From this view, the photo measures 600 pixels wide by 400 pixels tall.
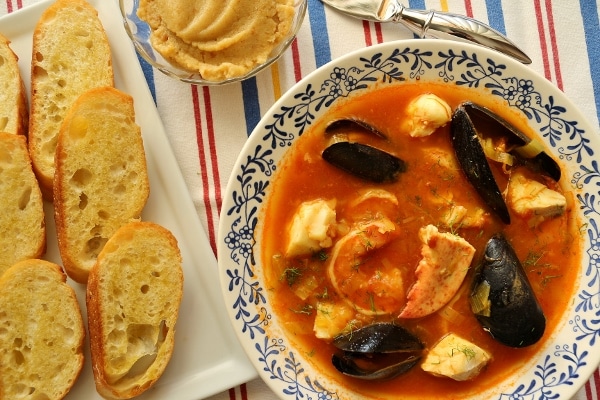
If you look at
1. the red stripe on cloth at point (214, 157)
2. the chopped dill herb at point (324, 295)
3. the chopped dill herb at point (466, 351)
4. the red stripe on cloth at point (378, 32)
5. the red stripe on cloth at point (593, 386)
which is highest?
the red stripe on cloth at point (378, 32)

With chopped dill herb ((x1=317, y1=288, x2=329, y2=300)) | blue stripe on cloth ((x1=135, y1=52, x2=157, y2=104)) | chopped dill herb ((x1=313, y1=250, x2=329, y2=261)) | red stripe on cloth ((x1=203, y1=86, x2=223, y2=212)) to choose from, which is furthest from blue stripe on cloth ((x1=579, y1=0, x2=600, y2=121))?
blue stripe on cloth ((x1=135, y1=52, x2=157, y2=104))

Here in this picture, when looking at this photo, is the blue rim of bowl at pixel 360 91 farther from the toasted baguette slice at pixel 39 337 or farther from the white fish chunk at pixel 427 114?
the toasted baguette slice at pixel 39 337

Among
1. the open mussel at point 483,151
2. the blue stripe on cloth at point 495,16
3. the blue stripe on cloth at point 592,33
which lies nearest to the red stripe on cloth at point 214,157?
the open mussel at point 483,151

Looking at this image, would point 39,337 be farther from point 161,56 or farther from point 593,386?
point 593,386

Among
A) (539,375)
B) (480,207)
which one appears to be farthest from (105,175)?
(539,375)

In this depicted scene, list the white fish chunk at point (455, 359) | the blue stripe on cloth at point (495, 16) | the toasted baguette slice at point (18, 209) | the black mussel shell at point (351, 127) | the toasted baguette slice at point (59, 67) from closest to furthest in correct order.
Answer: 1. the white fish chunk at point (455, 359)
2. the black mussel shell at point (351, 127)
3. the toasted baguette slice at point (18, 209)
4. the toasted baguette slice at point (59, 67)
5. the blue stripe on cloth at point (495, 16)

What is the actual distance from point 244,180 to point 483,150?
3.91 feet

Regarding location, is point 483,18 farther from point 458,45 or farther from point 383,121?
point 383,121

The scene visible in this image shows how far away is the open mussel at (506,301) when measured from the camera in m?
3.25

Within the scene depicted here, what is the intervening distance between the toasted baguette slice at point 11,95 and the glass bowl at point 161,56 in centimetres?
64

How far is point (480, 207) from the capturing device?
3363 mm

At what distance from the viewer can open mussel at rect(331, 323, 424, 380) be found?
10.7 ft

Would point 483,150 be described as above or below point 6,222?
above

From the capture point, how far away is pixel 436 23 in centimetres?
355
